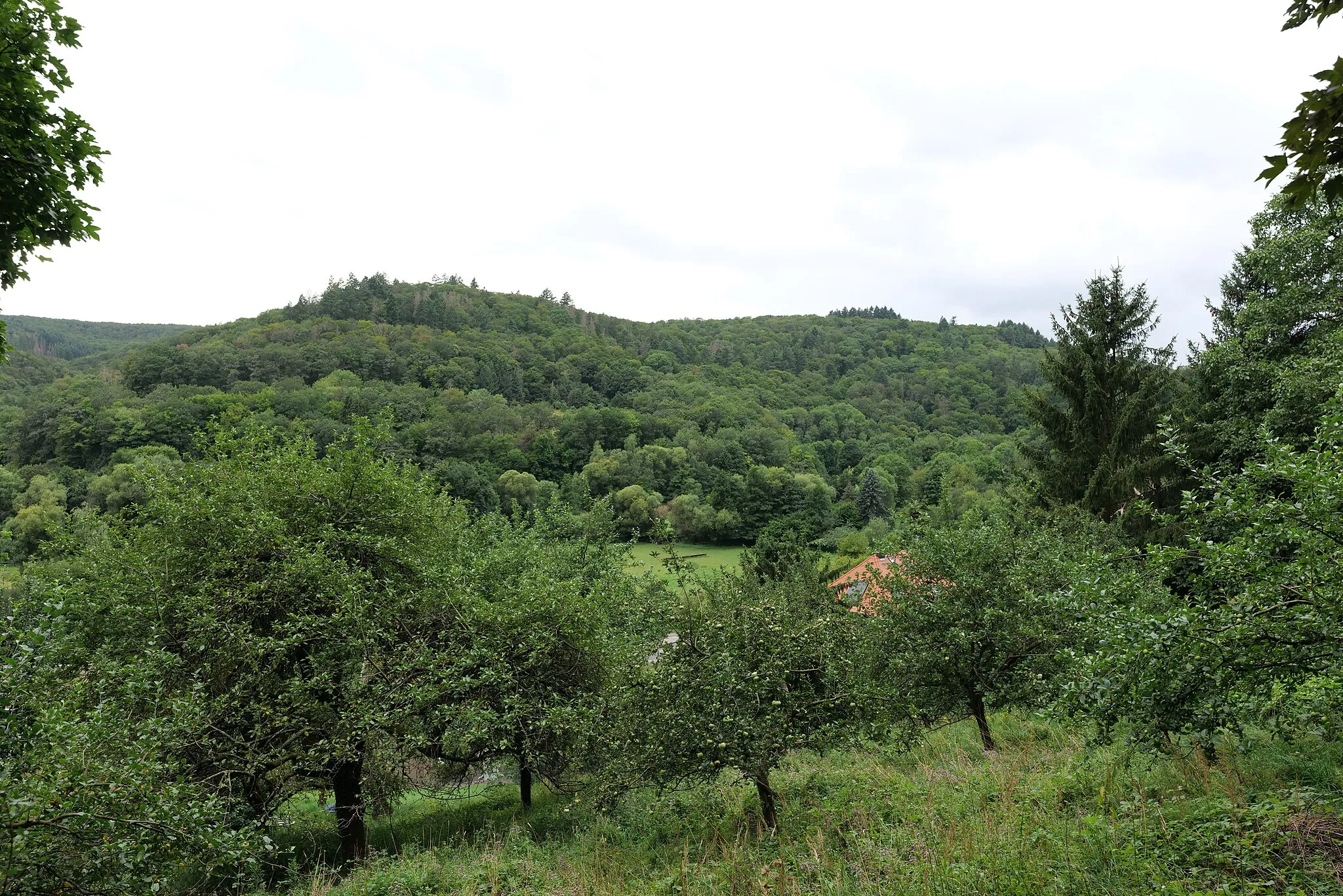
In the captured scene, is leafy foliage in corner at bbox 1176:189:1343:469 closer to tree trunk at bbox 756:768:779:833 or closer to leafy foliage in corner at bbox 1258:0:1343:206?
tree trunk at bbox 756:768:779:833

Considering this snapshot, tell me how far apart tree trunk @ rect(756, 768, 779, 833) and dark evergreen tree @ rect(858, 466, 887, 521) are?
78621 mm

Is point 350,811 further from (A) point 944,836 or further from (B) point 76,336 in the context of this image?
(B) point 76,336

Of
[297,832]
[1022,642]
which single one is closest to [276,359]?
[297,832]

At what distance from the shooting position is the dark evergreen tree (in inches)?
3305

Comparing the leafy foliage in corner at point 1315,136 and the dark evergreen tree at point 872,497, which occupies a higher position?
the leafy foliage in corner at point 1315,136

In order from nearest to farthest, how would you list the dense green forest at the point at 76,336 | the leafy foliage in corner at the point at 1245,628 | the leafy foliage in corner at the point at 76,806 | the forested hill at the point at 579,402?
the leafy foliage in corner at the point at 76,806
the leafy foliage in corner at the point at 1245,628
the forested hill at the point at 579,402
the dense green forest at the point at 76,336

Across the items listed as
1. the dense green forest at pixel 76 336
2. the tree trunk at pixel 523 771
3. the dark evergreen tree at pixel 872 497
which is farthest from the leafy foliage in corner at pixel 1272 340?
the dense green forest at pixel 76 336

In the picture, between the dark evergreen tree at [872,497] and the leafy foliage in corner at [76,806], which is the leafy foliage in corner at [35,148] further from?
the dark evergreen tree at [872,497]

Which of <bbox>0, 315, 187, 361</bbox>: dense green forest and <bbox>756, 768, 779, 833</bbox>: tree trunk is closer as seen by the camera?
<bbox>756, 768, 779, 833</bbox>: tree trunk

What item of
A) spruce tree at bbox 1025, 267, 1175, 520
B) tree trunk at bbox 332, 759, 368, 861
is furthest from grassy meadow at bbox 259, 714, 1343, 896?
spruce tree at bbox 1025, 267, 1175, 520

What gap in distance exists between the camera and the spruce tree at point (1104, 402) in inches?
753

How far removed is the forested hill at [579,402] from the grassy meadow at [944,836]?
132 ft

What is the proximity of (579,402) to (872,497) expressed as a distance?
64.2 m

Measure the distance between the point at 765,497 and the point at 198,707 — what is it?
77489mm
